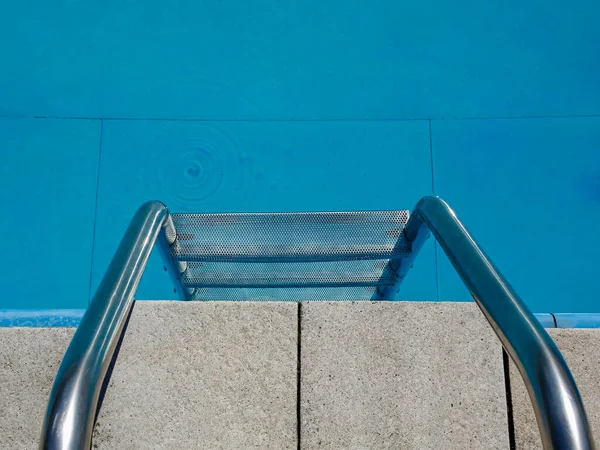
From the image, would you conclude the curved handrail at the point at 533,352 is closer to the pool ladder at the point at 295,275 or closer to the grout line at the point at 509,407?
the pool ladder at the point at 295,275

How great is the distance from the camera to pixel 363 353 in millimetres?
1405

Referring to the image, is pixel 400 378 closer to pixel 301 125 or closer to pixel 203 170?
pixel 203 170

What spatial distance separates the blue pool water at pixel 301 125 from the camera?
13.8 feet

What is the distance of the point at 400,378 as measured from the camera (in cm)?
137

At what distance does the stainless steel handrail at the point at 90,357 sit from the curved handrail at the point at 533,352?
2.12ft

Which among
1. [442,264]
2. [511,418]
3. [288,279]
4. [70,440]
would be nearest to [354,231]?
[288,279]

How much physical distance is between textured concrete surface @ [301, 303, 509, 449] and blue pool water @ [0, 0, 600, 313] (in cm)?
280

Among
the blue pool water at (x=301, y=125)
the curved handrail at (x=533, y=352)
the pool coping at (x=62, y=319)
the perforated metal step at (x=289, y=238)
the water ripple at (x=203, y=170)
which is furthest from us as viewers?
the water ripple at (x=203, y=170)

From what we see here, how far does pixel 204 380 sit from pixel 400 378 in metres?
0.52

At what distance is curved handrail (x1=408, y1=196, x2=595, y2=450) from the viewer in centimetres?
70

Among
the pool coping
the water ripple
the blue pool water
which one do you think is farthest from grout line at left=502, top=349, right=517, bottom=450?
the water ripple

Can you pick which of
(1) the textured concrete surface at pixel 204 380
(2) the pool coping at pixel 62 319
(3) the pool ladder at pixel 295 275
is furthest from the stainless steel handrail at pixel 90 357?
(2) the pool coping at pixel 62 319

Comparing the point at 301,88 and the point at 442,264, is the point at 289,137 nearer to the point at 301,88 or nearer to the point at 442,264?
the point at 301,88

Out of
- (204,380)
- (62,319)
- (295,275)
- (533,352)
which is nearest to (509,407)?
(533,352)
